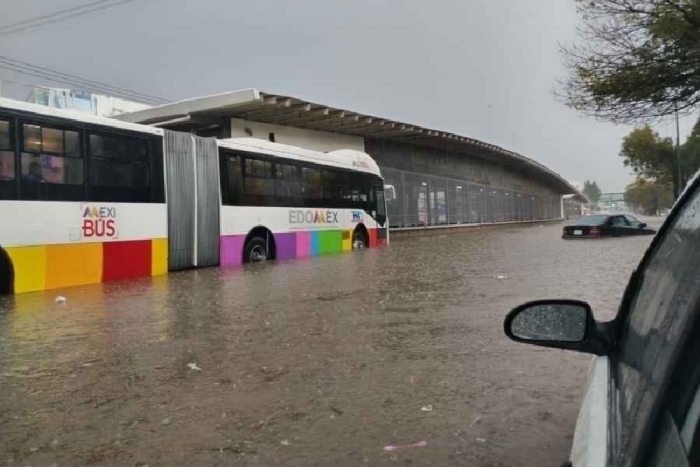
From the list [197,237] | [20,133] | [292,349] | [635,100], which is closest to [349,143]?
[635,100]

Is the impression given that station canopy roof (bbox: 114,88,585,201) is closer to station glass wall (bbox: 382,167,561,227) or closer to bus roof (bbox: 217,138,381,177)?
station glass wall (bbox: 382,167,561,227)

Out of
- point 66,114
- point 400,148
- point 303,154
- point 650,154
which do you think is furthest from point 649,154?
point 66,114

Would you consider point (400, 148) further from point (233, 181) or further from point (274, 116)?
point (233, 181)

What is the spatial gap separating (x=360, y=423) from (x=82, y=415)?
68.7 inches

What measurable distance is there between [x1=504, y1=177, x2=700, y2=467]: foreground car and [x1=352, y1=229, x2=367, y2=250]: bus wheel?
657 inches

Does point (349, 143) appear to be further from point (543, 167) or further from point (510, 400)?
point (543, 167)

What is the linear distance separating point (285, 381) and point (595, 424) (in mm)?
2942

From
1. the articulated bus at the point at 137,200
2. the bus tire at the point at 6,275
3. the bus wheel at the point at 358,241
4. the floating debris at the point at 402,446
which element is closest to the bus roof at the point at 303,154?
the articulated bus at the point at 137,200

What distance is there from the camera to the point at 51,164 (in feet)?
31.2

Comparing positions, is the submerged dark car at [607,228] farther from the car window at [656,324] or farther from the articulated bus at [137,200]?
the car window at [656,324]

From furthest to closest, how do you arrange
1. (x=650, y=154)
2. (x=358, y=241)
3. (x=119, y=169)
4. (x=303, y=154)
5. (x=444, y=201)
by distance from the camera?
(x=650, y=154) → (x=444, y=201) → (x=358, y=241) → (x=303, y=154) → (x=119, y=169)

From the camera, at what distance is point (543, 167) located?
56.7m

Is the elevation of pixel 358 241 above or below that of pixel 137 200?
below

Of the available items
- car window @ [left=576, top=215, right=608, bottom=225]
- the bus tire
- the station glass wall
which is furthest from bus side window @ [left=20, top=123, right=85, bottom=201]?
car window @ [left=576, top=215, right=608, bottom=225]
